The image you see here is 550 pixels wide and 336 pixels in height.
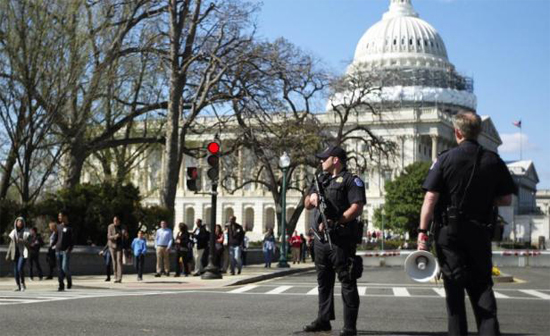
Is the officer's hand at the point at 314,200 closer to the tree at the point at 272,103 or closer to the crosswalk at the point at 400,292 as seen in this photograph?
the crosswalk at the point at 400,292

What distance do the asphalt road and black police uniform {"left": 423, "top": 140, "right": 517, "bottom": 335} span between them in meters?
2.98

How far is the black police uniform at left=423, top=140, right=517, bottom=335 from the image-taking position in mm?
7504

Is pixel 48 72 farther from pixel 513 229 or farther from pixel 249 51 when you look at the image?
pixel 513 229

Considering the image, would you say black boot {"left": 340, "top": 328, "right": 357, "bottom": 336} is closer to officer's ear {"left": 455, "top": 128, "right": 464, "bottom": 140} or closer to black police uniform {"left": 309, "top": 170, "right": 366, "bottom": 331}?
black police uniform {"left": 309, "top": 170, "right": 366, "bottom": 331}

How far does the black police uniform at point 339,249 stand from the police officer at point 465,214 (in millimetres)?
2021

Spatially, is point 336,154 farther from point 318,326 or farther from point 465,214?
point 465,214

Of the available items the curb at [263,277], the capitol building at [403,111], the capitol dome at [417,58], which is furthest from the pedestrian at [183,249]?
the capitol dome at [417,58]

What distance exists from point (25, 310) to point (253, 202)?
124506mm

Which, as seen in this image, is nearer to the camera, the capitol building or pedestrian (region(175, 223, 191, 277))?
pedestrian (region(175, 223, 191, 277))

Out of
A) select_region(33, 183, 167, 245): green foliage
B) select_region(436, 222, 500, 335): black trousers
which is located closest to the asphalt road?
select_region(436, 222, 500, 335): black trousers

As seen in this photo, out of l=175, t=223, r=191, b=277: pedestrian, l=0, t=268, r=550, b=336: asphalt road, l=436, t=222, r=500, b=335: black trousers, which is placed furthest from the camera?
l=175, t=223, r=191, b=277: pedestrian

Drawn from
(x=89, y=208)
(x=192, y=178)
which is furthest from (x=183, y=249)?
(x=192, y=178)

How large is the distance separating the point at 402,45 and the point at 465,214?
149 m

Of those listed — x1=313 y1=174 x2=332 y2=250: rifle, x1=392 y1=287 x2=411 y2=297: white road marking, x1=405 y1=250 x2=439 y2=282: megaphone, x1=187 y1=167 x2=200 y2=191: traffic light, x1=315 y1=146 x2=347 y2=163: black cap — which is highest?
x1=187 y1=167 x2=200 y2=191: traffic light
